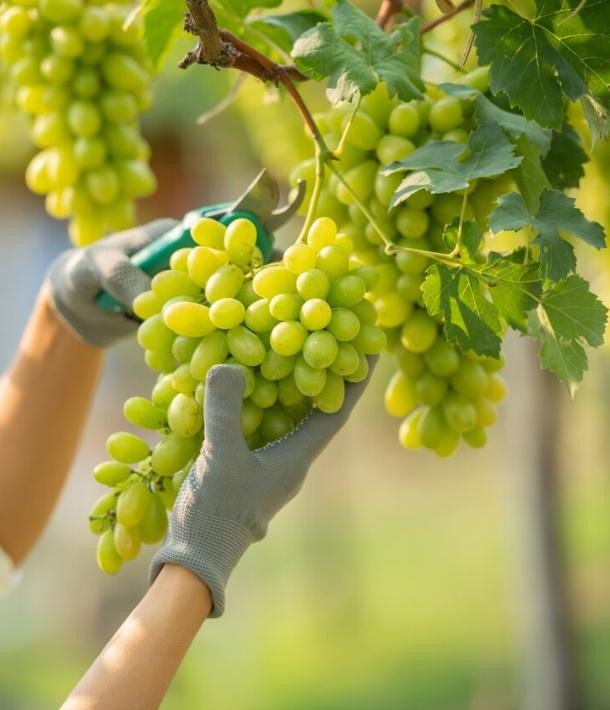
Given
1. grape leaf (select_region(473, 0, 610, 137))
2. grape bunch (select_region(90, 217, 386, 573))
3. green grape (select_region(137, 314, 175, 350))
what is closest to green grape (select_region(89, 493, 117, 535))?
grape bunch (select_region(90, 217, 386, 573))

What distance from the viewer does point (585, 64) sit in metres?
0.70

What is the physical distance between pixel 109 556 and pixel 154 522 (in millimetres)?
52

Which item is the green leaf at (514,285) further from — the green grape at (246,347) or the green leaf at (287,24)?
the green leaf at (287,24)

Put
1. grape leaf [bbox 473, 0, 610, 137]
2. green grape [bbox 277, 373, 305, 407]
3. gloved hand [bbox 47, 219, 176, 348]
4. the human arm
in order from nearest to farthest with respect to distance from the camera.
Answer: grape leaf [bbox 473, 0, 610, 137]
green grape [bbox 277, 373, 305, 407]
gloved hand [bbox 47, 219, 176, 348]
the human arm

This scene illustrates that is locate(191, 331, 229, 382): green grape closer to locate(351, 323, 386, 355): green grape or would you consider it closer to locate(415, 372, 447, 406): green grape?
locate(351, 323, 386, 355): green grape

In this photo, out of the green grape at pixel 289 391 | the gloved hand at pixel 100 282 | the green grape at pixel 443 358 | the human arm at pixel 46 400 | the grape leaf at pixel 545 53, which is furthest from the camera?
the human arm at pixel 46 400

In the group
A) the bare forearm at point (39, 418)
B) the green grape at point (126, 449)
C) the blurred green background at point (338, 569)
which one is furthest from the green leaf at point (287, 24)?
the blurred green background at point (338, 569)

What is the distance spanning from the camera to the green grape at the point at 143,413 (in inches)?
32.8

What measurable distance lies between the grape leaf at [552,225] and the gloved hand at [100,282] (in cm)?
46

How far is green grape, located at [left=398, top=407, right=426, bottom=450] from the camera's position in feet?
3.17

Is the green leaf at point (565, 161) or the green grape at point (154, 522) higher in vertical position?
the green leaf at point (565, 161)

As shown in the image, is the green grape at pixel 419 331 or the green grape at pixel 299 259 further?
the green grape at pixel 419 331

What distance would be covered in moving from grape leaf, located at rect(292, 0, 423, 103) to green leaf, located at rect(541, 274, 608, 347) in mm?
185

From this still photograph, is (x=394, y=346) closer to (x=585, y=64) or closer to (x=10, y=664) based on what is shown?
(x=585, y=64)
